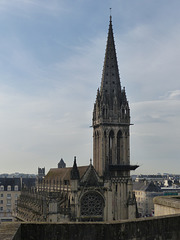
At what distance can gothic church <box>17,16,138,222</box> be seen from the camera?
171 feet

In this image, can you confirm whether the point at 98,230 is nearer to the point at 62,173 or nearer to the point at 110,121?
the point at 110,121

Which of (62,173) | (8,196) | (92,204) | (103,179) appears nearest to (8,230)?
(92,204)

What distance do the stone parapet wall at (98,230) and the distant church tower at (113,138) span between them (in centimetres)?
4700

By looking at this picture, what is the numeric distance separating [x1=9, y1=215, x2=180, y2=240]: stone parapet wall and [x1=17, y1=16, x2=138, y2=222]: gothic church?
42107mm

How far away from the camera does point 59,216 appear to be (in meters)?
49.6

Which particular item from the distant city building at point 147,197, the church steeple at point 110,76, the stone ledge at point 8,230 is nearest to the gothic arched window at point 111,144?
the church steeple at point 110,76

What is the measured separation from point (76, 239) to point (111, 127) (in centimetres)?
5267

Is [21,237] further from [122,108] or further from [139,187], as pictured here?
[139,187]

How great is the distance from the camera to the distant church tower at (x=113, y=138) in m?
57.4

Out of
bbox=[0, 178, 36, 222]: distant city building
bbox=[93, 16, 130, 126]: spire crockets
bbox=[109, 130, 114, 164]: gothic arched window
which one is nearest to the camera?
bbox=[109, 130, 114, 164]: gothic arched window

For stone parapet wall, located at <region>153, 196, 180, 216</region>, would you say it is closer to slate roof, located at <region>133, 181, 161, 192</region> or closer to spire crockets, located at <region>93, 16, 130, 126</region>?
spire crockets, located at <region>93, 16, 130, 126</region>

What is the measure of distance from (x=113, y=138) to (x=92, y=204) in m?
12.3

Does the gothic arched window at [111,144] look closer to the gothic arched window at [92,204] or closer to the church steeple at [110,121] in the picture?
the church steeple at [110,121]

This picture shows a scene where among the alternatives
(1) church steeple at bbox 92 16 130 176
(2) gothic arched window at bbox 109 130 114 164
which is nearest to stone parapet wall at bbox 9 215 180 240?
(1) church steeple at bbox 92 16 130 176
